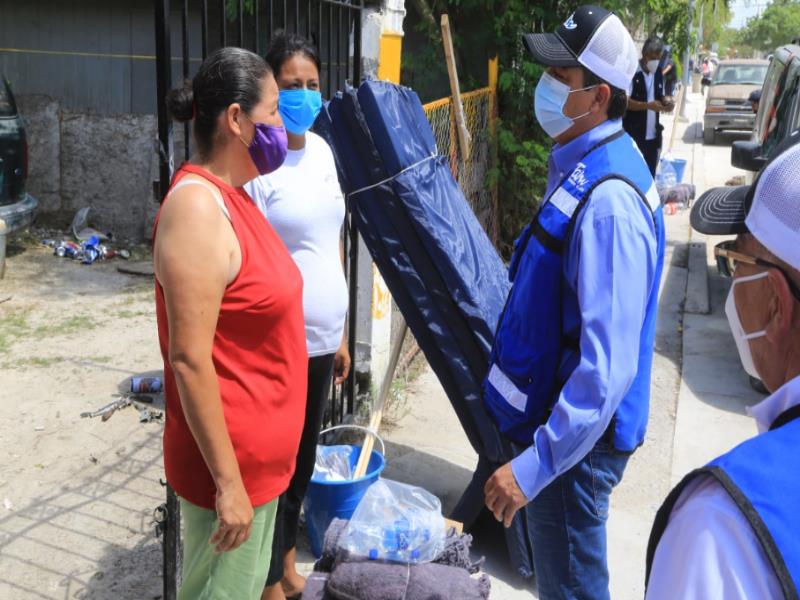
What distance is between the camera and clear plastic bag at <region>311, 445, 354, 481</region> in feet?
12.4

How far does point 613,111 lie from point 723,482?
5.38ft

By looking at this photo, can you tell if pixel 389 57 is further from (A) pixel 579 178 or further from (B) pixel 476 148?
(B) pixel 476 148

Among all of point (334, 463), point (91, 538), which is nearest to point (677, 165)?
point (334, 463)

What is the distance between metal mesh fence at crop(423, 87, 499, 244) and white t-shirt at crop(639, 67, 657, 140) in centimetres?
198

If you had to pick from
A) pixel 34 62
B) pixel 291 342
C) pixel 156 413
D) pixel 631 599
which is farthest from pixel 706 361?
pixel 34 62

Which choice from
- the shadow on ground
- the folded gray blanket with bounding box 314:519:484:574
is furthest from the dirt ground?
the folded gray blanket with bounding box 314:519:484:574

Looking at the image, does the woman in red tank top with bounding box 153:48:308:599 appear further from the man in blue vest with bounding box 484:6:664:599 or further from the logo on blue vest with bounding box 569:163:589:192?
the logo on blue vest with bounding box 569:163:589:192

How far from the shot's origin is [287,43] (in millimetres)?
3148

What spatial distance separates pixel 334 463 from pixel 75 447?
5.05 feet

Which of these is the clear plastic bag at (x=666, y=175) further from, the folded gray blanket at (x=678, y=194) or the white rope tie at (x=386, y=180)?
the white rope tie at (x=386, y=180)

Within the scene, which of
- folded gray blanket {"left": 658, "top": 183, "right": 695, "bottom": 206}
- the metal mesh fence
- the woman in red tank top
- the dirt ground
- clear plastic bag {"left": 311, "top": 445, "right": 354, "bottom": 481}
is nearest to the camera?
the woman in red tank top

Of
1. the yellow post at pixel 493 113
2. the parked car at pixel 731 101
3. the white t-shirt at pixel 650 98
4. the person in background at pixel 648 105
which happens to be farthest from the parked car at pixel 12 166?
the parked car at pixel 731 101

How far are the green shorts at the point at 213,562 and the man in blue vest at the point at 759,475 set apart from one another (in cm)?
Result: 143

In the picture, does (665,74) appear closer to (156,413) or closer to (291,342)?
(156,413)
